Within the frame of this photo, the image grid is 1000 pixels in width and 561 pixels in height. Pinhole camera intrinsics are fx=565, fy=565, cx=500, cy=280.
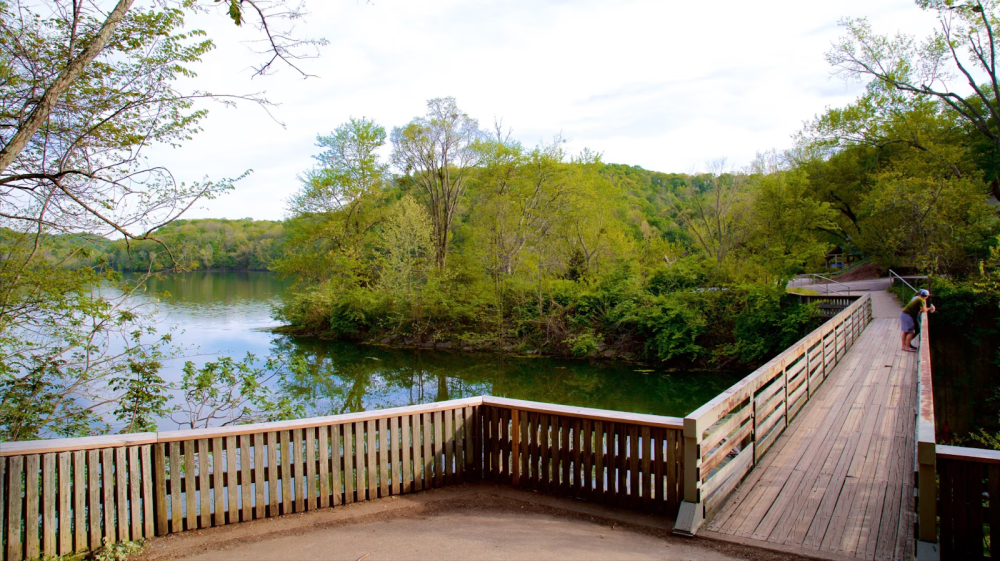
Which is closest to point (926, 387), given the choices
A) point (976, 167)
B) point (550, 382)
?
point (550, 382)

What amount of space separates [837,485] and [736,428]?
100cm

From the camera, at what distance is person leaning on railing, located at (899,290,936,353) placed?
11.4 meters

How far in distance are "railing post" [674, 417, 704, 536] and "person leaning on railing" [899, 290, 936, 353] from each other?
31.5ft

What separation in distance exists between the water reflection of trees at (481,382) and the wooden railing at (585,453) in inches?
481

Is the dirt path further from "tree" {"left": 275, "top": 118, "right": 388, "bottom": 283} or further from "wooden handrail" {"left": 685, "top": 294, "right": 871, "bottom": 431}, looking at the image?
"tree" {"left": 275, "top": 118, "right": 388, "bottom": 283}

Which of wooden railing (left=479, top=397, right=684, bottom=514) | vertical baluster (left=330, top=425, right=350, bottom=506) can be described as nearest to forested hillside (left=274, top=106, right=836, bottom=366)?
wooden railing (left=479, top=397, right=684, bottom=514)

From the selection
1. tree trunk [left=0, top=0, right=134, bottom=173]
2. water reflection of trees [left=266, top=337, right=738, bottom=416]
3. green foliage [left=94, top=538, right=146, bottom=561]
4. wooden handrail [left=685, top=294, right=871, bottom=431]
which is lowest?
water reflection of trees [left=266, top=337, right=738, bottom=416]

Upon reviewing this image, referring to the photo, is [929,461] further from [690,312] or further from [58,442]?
[690,312]

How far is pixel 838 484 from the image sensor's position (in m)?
5.20

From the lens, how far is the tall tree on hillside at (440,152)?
40.7 metres

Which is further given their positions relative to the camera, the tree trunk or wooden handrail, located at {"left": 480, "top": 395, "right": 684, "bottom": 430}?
the tree trunk

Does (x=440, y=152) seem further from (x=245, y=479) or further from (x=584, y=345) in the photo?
(x=245, y=479)

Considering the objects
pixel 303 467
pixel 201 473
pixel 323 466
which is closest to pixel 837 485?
pixel 323 466

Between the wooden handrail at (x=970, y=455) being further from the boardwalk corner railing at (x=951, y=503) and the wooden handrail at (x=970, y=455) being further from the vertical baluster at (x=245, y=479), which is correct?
the vertical baluster at (x=245, y=479)
